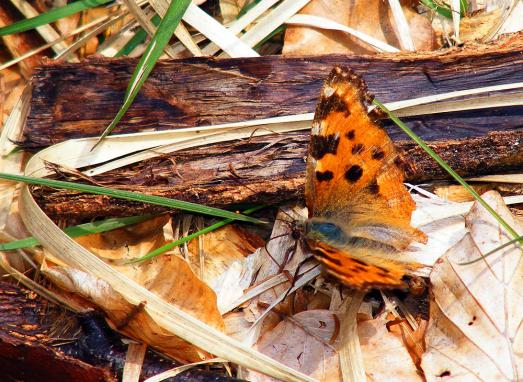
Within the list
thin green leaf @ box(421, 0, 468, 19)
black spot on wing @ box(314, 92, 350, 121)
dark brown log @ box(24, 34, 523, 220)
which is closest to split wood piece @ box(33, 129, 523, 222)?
dark brown log @ box(24, 34, 523, 220)

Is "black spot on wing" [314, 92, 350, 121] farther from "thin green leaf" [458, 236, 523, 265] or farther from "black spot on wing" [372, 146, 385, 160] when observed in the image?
"thin green leaf" [458, 236, 523, 265]

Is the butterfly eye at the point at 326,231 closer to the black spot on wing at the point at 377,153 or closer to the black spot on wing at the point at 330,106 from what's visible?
the black spot on wing at the point at 377,153

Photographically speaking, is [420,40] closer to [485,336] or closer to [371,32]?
[371,32]

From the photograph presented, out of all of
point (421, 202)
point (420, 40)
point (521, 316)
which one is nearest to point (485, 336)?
point (521, 316)

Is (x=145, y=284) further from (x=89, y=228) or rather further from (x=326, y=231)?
(x=326, y=231)

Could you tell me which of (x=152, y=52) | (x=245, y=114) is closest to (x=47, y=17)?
(x=152, y=52)
